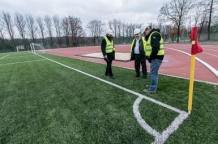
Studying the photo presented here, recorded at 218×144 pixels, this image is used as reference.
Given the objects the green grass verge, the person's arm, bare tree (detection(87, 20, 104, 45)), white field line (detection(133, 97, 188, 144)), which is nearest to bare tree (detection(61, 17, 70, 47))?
bare tree (detection(87, 20, 104, 45))

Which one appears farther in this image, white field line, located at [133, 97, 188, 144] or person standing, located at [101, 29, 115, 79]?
person standing, located at [101, 29, 115, 79]

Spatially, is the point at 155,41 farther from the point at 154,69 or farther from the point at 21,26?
the point at 21,26

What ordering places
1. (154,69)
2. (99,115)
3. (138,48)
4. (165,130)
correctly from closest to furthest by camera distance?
1. (165,130)
2. (99,115)
3. (154,69)
4. (138,48)

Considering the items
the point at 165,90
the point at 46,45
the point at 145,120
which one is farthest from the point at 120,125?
the point at 46,45

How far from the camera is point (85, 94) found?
14.3 feet

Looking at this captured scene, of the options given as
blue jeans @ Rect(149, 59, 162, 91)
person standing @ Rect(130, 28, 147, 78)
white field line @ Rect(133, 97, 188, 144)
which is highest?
person standing @ Rect(130, 28, 147, 78)

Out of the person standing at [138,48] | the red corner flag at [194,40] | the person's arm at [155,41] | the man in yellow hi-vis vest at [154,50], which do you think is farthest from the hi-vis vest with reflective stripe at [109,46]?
the red corner flag at [194,40]

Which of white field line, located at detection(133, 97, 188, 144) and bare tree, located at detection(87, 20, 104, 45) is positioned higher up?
bare tree, located at detection(87, 20, 104, 45)

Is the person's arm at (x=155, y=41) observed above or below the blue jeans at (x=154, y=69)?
above

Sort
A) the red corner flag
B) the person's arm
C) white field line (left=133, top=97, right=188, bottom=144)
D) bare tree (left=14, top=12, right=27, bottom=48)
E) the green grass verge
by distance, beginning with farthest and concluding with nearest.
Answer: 1. bare tree (left=14, top=12, right=27, bottom=48)
2. the person's arm
3. the red corner flag
4. the green grass verge
5. white field line (left=133, top=97, right=188, bottom=144)

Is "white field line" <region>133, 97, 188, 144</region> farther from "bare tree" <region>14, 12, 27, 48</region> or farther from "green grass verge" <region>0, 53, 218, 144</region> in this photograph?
"bare tree" <region>14, 12, 27, 48</region>

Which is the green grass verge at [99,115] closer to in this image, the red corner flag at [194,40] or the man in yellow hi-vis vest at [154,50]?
the man in yellow hi-vis vest at [154,50]

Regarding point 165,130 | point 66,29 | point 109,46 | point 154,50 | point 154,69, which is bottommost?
point 165,130

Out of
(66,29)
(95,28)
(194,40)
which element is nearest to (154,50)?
(194,40)
